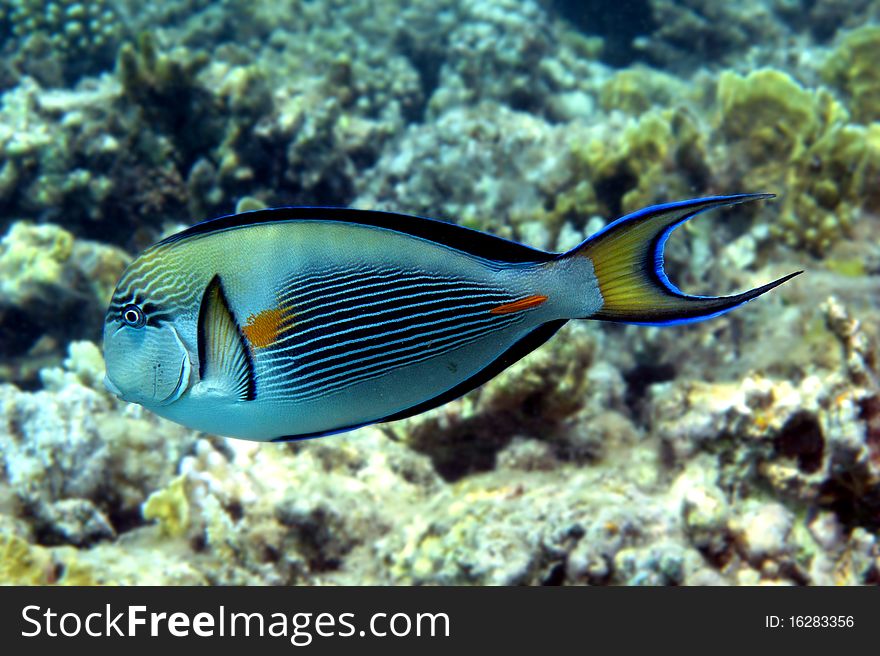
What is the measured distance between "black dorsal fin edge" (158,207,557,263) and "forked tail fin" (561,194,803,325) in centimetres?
13

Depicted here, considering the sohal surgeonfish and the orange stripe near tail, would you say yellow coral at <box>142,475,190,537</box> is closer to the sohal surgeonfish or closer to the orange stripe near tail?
the sohal surgeonfish

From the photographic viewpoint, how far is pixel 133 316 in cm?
142

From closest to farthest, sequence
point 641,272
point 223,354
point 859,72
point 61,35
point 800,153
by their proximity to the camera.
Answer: point 641,272
point 223,354
point 800,153
point 859,72
point 61,35

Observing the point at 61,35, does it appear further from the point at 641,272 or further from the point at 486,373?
the point at 641,272

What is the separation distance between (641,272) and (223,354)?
93 cm

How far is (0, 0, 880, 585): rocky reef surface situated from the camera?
3.16 m

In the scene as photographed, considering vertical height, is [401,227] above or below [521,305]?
above

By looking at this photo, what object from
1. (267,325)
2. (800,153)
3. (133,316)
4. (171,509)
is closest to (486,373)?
(267,325)

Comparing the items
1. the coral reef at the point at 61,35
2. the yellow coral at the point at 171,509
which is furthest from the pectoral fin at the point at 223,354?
the coral reef at the point at 61,35

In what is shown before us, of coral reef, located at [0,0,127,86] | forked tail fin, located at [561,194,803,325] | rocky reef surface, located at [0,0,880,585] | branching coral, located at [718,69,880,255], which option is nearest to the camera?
forked tail fin, located at [561,194,803,325]

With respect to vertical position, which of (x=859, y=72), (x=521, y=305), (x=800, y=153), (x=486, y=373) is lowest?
(x=486, y=373)

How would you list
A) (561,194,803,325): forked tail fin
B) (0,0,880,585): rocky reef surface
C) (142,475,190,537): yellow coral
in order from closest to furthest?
(561,194,803,325): forked tail fin
(0,0,880,585): rocky reef surface
(142,475,190,537): yellow coral

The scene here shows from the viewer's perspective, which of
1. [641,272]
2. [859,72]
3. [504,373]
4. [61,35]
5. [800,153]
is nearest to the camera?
[641,272]

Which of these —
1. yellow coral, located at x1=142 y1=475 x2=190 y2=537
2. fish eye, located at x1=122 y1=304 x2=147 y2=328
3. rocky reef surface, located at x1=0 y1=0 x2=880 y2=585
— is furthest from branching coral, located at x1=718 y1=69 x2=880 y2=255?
A: fish eye, located at x1=122 y1=304 x2=147 y2=328
